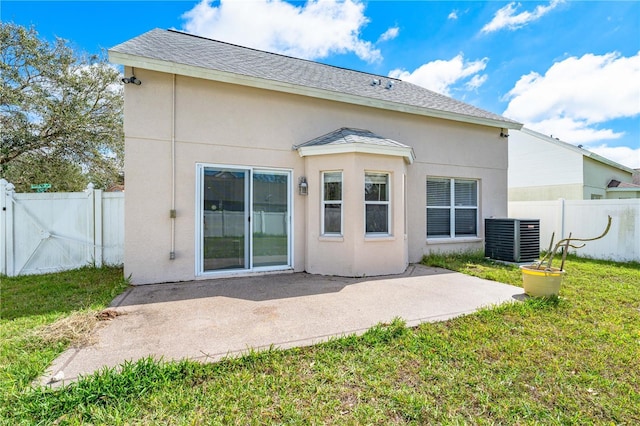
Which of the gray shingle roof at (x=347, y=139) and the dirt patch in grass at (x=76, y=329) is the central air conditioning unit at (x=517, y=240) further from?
the dirt patch in grass at (x=76, y=329)

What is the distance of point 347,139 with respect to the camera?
729 centimetres

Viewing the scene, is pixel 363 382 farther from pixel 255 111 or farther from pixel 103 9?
pixel 103 9

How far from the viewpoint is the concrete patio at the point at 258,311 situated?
11.4 feet

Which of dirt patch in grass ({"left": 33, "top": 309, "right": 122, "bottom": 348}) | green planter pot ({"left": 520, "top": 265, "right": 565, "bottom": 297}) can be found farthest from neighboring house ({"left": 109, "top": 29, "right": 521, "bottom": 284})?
green planter pot ({"left": 520, "top": 265, "right": 565, "bottom": 297})

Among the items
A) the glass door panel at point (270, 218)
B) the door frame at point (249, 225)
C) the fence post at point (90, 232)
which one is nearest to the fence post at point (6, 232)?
the fence post at point (90, 232)

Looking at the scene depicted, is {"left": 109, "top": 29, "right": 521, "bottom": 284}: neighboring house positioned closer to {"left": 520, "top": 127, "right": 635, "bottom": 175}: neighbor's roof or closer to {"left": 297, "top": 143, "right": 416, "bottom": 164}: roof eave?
{"left": 297, "top": 143, "right": 416, "bottom": 164}: roof eave

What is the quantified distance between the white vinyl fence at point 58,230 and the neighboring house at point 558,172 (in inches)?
848

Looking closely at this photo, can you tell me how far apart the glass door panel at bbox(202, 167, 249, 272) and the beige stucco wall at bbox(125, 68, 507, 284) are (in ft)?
0.96

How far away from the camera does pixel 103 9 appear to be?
9.22m

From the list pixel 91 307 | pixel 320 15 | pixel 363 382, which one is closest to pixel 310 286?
pixel 363 382

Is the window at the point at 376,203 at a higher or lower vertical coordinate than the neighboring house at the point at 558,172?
lower

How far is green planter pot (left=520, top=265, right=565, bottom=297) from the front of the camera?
534cm

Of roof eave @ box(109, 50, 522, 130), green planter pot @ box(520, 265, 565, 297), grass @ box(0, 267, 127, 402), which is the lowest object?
grass @ box(0, 267, 127, 402)

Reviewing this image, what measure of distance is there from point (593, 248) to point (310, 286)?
34.8 ft
